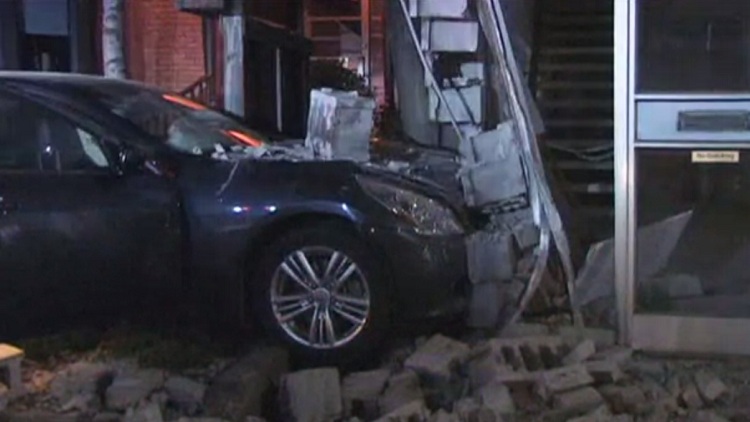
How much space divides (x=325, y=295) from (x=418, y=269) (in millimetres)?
543

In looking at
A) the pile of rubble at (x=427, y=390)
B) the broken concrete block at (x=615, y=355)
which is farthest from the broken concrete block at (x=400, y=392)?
the broken concrete block at (x=615, y=355)

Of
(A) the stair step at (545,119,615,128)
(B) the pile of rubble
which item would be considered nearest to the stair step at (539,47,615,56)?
(A) the stair step at (545,119,615,128)

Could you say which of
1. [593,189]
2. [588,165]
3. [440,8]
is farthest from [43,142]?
[588,165]

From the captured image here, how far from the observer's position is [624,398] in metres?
5.71

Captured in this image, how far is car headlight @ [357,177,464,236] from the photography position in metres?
6.57

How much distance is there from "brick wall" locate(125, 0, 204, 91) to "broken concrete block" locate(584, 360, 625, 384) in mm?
8917

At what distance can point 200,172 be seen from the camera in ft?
21.9

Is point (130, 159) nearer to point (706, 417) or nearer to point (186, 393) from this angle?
point (186, 393)

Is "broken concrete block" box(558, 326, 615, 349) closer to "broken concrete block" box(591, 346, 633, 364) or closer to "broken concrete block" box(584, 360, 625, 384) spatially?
"broken concrete block" box(591, 346, 633, 364)

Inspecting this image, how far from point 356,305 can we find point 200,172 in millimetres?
1187

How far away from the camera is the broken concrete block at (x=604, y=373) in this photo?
593 centimetres

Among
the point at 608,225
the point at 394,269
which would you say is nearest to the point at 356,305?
the point at 394,269

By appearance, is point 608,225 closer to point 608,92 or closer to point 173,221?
point 608,92

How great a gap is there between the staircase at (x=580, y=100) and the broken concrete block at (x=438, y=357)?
2277 millimetres
